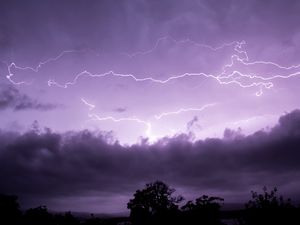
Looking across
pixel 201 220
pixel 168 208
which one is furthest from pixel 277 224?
pixel 168 208

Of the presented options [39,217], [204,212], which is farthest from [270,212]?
[39,217]

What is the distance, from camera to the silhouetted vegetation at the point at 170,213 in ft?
73.9

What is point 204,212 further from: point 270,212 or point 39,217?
point 39,217

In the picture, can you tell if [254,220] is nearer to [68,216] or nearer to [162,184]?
[162,184]

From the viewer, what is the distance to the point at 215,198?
110 feet

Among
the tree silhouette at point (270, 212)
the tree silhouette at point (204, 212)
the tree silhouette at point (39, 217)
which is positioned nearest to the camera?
the tree silhouette at point (270, 212)

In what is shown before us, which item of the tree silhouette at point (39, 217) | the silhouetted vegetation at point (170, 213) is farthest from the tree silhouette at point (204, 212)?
the tree silhouette at point (39, 217)

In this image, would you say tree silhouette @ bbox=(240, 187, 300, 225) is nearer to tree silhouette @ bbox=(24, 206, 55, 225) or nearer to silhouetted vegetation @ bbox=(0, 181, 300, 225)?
silhouetted vegetation @ bbox=(0, 181, 300, 225)

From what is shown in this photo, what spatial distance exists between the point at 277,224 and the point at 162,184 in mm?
25774

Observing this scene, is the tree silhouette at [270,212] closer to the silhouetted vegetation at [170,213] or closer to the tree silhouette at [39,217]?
the silhouetted vegetation at [170,213]

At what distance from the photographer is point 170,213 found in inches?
1542

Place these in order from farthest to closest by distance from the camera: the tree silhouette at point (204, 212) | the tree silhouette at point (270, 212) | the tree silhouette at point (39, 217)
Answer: the tree silhouette at point (39, 217)
the tree silhouette at point (204, 212)
the tree silhouette at point (270, 212)

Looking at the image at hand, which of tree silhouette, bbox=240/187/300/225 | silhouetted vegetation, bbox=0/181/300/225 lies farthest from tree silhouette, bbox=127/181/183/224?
tree silhouette, bbox=240/187/300/225

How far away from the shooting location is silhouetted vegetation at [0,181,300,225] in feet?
73.9
